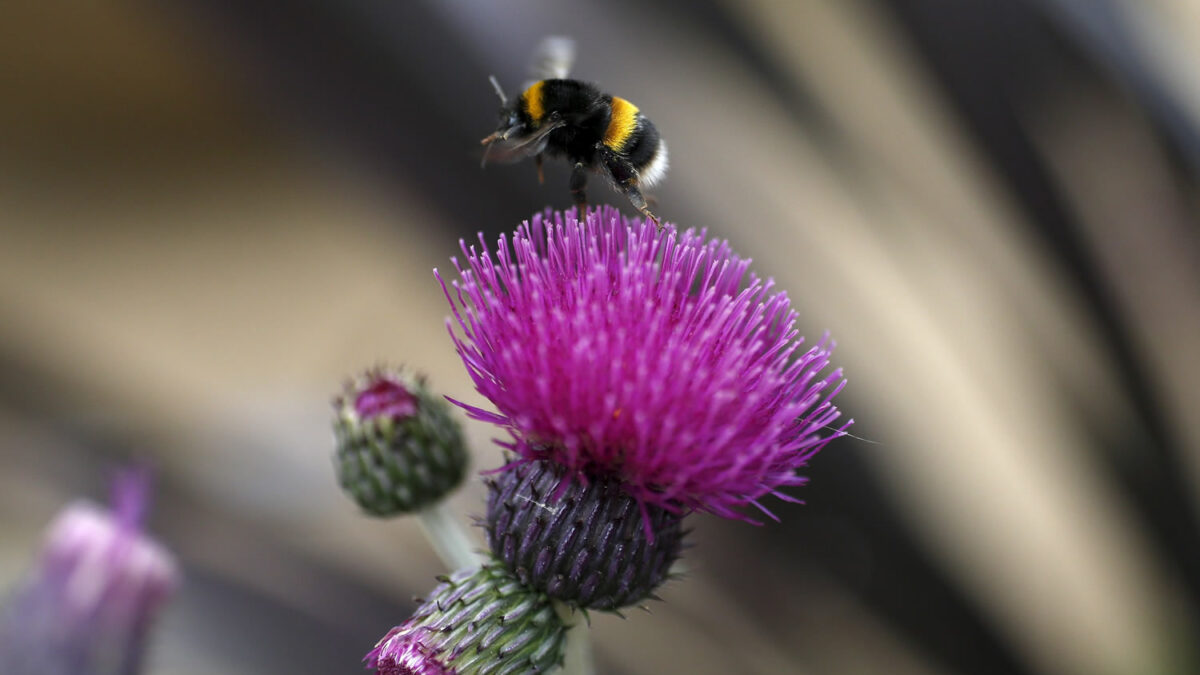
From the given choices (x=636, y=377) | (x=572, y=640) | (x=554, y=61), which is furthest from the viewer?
(x=554, y=61)

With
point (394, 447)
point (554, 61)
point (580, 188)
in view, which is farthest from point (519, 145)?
point (394, 447)

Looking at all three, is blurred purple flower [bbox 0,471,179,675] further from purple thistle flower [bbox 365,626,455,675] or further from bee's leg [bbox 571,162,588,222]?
bee's leg [bbox 571,162,588,222]

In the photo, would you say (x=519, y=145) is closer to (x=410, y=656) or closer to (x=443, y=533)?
(x=443, y=533)

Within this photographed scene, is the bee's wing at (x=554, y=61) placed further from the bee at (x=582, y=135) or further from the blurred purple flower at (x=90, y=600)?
the blurred purple flower at (x=90, y=600)

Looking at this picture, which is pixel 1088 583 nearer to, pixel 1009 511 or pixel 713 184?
pixel 1009 511

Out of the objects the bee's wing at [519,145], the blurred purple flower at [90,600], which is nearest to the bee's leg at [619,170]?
the bee's wing at [519,145]
